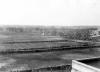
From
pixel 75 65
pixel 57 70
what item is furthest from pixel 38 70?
pixel 75 65

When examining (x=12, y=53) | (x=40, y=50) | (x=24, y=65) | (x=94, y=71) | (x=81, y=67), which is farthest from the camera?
(x=40, y=50)

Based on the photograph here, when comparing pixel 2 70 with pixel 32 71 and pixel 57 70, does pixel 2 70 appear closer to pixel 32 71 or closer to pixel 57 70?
pixel 32 71

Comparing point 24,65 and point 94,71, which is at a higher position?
point 94,71

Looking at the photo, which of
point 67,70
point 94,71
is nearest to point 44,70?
point 67,70

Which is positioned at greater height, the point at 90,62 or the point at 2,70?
the point at 90,62

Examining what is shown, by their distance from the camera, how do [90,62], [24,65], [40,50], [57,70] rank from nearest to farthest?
[90,62]
[57,70]
[24,65]
[40,50]

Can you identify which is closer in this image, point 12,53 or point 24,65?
point 24,65

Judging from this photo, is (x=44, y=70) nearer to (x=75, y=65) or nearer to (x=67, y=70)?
(x=67, y=70)

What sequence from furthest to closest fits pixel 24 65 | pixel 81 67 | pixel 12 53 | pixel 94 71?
pixel 12 53, pixel 24 65, pixel 81 67, pixel 94 71

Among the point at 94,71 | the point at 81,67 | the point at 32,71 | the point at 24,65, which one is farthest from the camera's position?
the point at 24,65
